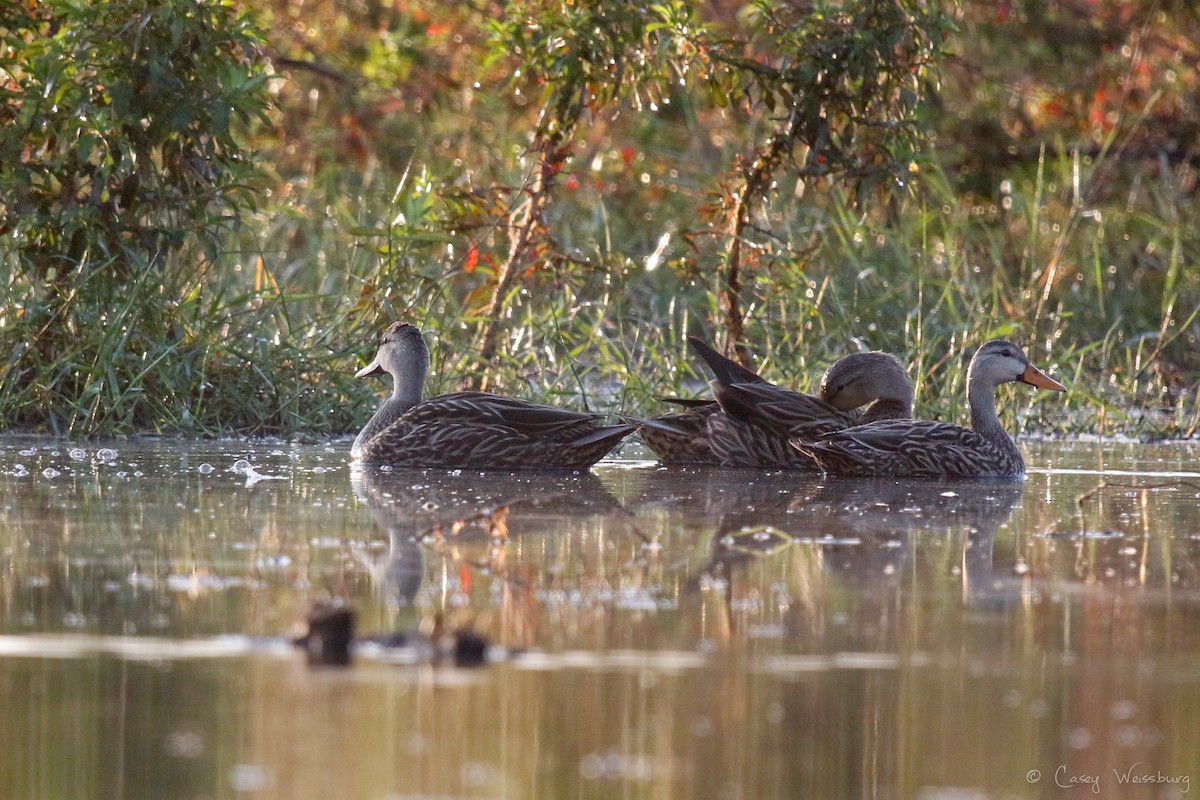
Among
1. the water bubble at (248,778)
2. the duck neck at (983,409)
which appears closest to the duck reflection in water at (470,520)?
the water bubble at (248,778)

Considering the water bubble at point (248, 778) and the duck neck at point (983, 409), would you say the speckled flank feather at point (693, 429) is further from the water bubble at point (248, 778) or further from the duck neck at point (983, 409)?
the water bubble at point (248, 778)

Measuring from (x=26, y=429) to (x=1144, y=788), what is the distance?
728cm

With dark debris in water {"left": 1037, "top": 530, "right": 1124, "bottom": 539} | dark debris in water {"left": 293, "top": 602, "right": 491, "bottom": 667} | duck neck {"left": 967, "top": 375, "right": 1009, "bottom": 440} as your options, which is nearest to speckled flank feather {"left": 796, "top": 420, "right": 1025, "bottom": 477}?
duck neck {"left": 967, "top": 375, "right": 1009, "bottom": 440}

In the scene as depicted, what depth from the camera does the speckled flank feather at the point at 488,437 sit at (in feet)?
28.6

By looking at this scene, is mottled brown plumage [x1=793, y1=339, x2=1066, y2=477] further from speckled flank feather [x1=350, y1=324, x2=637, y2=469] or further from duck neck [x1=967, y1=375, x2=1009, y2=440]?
speckled flank feather [x1=350, y1=324, x2=637, y2=469]

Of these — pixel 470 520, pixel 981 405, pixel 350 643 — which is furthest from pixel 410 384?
pixel 350 643

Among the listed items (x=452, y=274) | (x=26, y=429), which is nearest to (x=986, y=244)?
(x=452, y=274)

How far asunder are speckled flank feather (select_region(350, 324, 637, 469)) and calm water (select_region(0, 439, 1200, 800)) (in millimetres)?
1242

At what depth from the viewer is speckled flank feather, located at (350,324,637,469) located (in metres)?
8.71

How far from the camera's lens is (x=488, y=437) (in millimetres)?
8797

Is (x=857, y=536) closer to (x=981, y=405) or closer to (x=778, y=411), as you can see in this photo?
(x=778, y=411)

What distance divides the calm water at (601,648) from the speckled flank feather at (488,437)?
1.24m

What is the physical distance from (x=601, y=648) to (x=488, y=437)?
4.43 meters

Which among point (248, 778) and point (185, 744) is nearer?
point (248, 778)
